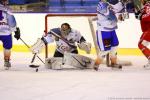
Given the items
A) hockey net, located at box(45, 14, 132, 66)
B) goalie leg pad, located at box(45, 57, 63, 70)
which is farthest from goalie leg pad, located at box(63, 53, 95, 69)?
hockey net, located at box(45, 14, 132, 66)

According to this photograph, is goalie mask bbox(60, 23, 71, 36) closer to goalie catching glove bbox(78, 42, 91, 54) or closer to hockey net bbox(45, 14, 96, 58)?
goalie catching glove bbox(78, 42, 91, 54)

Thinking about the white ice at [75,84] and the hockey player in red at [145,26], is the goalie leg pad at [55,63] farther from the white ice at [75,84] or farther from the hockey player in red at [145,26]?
the hockey player in red at [145,26]

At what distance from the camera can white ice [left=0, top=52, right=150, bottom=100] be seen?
381cm

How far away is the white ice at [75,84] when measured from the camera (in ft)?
12.5

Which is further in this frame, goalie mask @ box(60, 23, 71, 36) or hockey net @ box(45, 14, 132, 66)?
hockey net @ box(45, 14, 132, 66)

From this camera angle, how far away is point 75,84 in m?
4.34

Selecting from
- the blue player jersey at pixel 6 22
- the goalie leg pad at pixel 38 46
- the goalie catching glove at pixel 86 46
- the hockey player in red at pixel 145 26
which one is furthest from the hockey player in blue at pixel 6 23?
the hockey player in red at pixel 145 26

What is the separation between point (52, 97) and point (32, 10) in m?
3.33

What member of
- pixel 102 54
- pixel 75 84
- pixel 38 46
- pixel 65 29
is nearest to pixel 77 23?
pixel 65 29

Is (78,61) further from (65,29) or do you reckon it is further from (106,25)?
(106,25)

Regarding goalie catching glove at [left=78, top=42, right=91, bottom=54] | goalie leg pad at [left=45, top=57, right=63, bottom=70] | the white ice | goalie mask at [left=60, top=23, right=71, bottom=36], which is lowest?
the white ice

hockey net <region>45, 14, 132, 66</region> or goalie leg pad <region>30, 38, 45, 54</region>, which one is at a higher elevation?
hockey net <region>45, 14, 132, 66</region>

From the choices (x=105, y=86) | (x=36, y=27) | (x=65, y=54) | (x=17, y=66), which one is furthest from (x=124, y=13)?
(x=36, y=27)

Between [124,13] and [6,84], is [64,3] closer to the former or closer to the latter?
[124,13]
